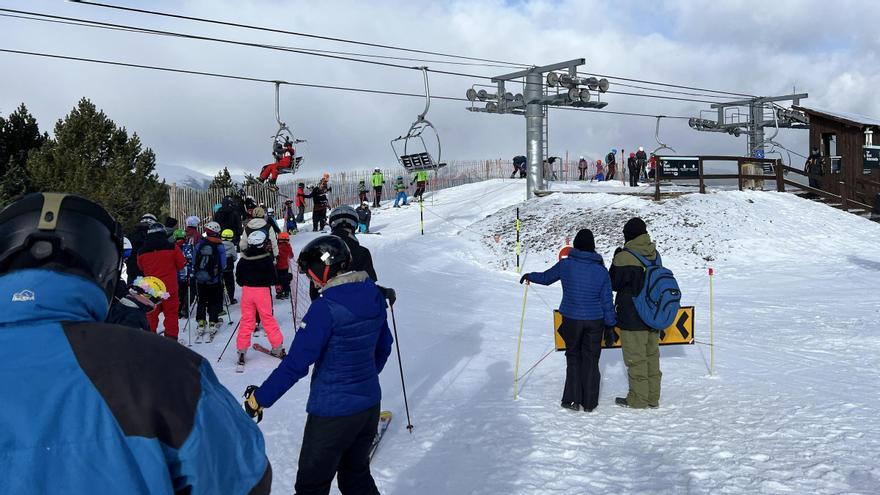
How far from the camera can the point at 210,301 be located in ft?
32.2

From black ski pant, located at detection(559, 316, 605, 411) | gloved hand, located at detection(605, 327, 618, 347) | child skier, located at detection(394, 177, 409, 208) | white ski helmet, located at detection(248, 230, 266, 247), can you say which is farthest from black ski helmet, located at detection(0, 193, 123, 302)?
child skier, located at detection(394, 177, 409, 208)

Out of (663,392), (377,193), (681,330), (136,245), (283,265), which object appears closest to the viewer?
(663,392)

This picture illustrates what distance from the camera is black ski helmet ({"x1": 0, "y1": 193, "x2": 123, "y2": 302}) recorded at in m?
1.32

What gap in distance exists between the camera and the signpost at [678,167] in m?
21.8

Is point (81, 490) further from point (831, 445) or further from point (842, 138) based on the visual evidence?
point (842, 138)

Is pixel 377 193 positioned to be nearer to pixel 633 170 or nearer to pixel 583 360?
pixel 633 170

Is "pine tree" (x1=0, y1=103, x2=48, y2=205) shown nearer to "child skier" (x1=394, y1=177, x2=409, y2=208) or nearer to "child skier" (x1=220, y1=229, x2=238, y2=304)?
"child skier" (x1=394, y1=177, x2=409, y2=208)

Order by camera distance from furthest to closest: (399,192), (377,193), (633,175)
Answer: (633,175) < (399,192) < (377,193)

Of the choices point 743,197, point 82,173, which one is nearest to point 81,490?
point 743,197

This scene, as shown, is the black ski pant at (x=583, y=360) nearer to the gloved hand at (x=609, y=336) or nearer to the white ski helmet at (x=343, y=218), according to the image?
the gloved hand at (x=609, y=336)

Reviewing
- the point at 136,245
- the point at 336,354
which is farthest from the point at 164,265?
the point at 336,354

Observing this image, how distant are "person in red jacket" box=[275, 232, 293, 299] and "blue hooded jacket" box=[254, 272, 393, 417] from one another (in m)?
8.34

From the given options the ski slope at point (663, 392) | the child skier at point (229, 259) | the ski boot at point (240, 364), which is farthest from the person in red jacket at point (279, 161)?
the ski boot at point (240, 364)

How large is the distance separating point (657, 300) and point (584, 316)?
2.48 feet
